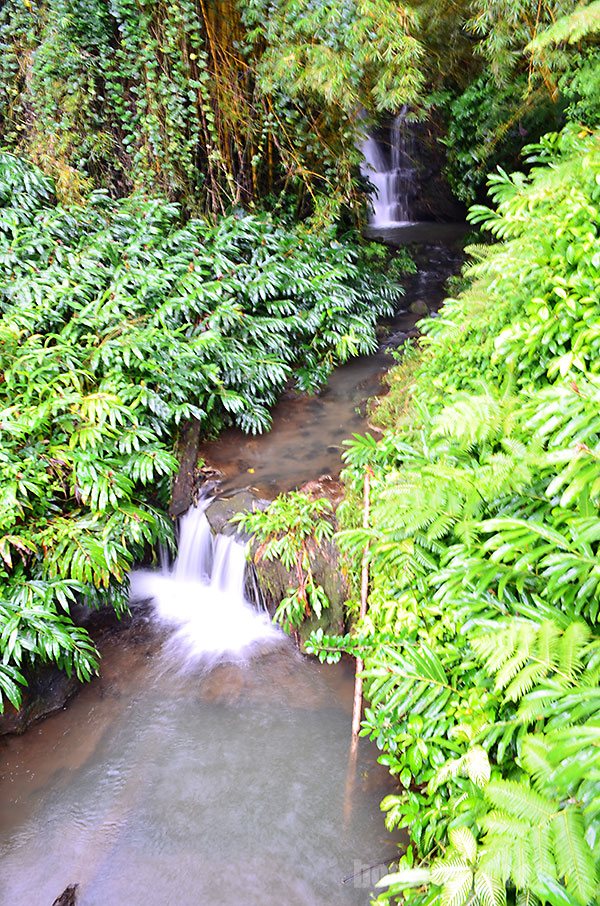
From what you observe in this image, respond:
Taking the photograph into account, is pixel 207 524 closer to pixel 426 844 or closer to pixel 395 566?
pixel 395 566

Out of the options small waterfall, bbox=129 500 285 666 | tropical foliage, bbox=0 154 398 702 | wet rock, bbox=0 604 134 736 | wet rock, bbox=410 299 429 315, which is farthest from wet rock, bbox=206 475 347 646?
wet rock, bbox=410 299 429 315

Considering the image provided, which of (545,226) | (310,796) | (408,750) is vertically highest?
(545,226)

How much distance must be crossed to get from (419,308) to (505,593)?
693cm

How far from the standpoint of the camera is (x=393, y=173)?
13461mm

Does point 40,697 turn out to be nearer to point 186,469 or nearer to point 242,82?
point 186,469

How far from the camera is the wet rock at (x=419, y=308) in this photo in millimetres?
8867

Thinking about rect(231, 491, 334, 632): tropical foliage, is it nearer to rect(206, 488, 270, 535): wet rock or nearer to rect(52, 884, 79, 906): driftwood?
rect(206, 488, 270, 535): wet rock

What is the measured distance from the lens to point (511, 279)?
12.2 feet

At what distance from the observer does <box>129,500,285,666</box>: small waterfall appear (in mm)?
4855

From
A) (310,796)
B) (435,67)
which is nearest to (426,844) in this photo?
(310,796)

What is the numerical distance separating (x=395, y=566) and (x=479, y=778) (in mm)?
1325

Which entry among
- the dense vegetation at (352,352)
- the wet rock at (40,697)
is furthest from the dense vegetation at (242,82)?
the wet rock at (40,697)

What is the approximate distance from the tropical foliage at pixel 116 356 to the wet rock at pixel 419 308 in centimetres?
78

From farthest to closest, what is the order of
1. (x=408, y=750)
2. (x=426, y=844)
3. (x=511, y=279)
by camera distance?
(x=511, y=279) < (x=408, y=750) < (x=426, y=844)
